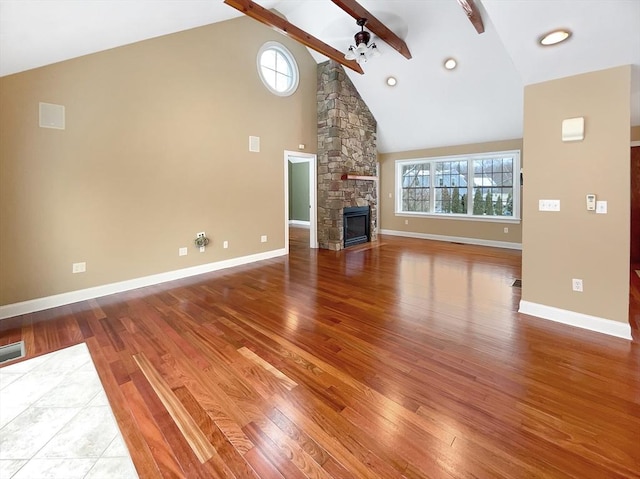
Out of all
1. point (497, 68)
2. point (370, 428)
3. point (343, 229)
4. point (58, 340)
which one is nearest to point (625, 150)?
point (370, 428)

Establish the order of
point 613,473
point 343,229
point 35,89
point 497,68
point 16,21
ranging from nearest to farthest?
1. point 613,473
2. point 16,21
3. point 35,89
4. point 497,68
5. point 343,229

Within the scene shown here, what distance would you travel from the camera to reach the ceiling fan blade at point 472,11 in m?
3.47

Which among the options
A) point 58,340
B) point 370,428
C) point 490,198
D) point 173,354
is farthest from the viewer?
point 490,198

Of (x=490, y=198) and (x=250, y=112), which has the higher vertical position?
(x=250, y=112)

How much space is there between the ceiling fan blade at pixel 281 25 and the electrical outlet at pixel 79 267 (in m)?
3.45

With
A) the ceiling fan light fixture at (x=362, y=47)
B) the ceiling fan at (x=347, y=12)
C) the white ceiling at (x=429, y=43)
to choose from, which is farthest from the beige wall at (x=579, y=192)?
the ceiling fan light fixture at (x=362, y=47)

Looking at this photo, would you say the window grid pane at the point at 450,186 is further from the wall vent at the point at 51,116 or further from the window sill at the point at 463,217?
the wall vent at the point at 51,116

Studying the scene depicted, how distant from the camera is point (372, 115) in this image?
746 cm

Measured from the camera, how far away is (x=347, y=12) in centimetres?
392

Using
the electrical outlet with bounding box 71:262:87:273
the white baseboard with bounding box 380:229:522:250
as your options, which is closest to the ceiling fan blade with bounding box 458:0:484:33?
the white baseboard with bounding box 380:229:522:250

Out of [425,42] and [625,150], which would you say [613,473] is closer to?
[625,150]

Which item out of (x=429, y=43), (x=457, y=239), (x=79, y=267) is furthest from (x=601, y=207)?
(x=79, y=267)

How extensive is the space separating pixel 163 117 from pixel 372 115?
16.0 feet

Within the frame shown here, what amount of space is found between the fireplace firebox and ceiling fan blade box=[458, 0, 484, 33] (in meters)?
3.81
